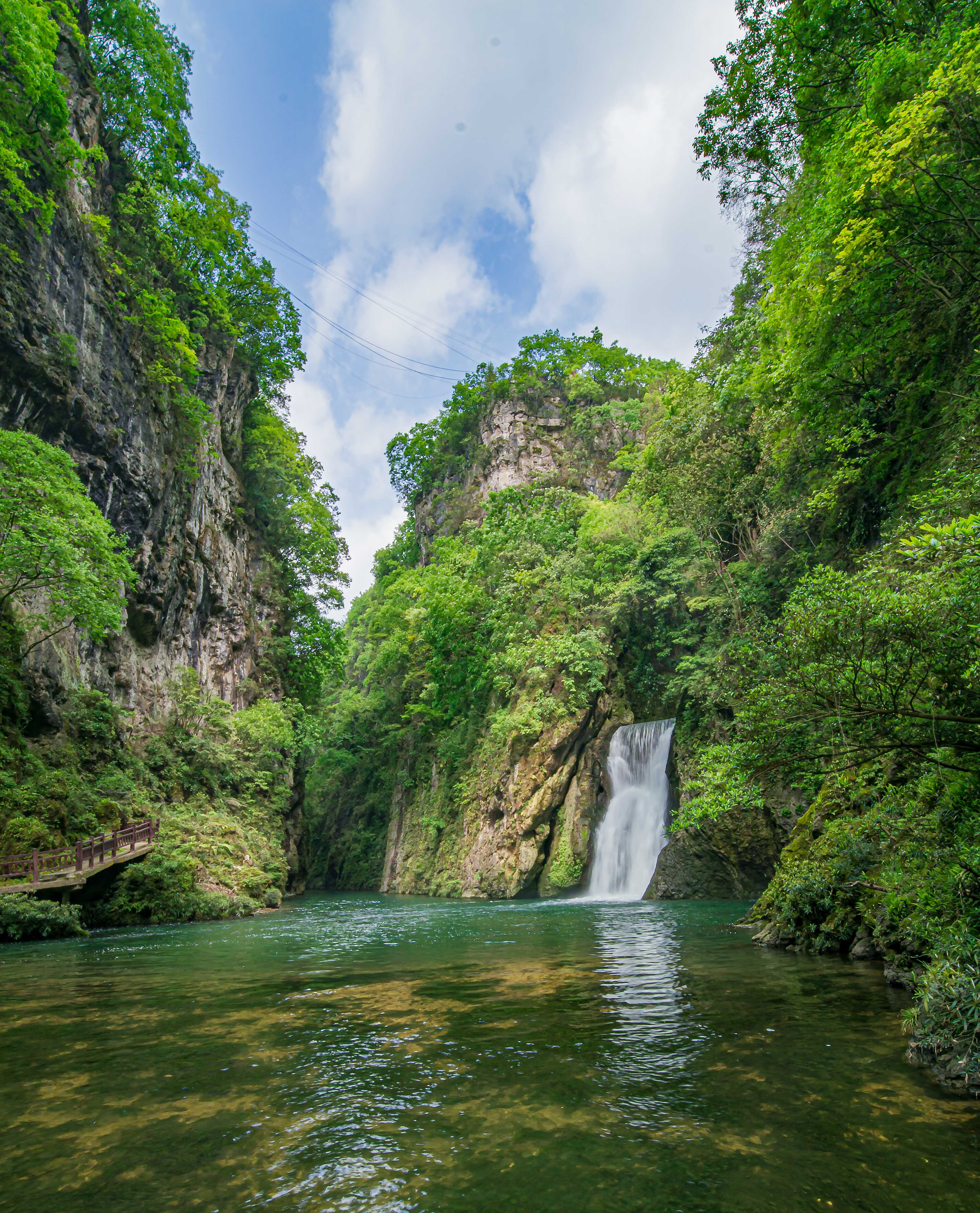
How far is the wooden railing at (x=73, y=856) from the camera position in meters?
12.7

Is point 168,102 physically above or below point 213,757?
above

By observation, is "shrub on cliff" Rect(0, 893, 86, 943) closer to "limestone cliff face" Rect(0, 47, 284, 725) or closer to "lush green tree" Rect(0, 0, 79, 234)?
"limestone cliff face" Rect(0, 47, 284, 725)

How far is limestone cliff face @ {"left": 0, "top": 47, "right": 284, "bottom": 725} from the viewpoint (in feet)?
55.7

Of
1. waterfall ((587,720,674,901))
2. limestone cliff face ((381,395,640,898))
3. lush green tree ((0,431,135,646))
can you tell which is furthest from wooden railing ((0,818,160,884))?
waterfall ((587,720,674,901))

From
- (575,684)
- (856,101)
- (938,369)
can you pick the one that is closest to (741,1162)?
(938,369)

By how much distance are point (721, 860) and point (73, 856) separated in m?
16.9

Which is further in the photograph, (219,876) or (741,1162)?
(219,876)

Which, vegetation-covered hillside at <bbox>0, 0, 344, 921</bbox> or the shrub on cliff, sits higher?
vegetation-covered hillside at <bbox>0, 0, 344, 921</bbox>

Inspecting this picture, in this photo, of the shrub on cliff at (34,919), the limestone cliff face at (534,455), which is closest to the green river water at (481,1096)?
the shrub on cliff at (34,919)

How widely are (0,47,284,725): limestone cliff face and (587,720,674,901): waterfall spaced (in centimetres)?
1657

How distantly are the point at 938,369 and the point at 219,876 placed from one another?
2106cm

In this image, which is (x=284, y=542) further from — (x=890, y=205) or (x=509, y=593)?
(x=890, y=205)

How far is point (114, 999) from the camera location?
731 cm

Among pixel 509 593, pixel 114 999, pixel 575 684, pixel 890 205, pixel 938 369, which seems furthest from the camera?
pixel 509 593
